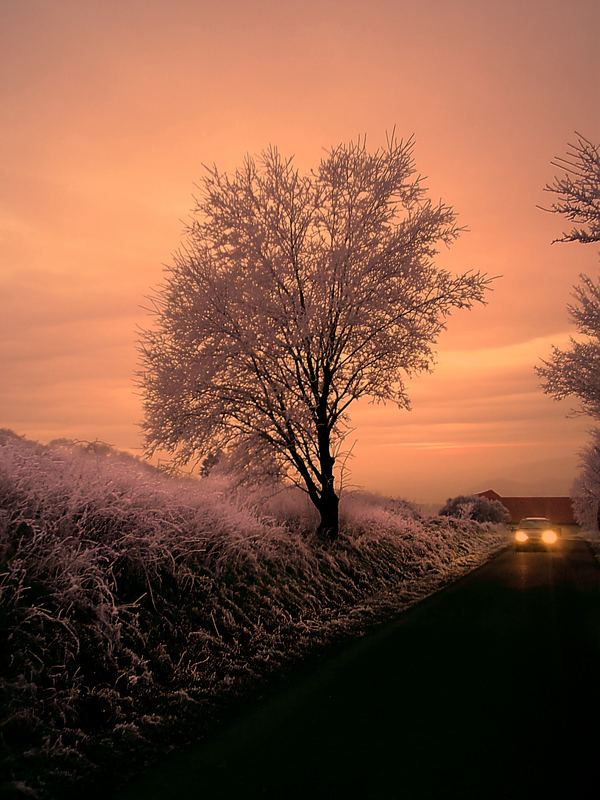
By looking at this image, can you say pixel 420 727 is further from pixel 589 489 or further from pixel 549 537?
pixel 589 489

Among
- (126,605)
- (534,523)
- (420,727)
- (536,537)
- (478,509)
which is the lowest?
(420,727)

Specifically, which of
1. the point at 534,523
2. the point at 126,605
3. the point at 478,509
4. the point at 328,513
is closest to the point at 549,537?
the point at 534,523

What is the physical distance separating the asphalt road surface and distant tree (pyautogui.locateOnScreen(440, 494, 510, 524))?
36329mm

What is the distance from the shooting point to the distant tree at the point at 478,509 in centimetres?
4519

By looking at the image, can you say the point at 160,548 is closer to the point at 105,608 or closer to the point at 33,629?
the point at 105,608

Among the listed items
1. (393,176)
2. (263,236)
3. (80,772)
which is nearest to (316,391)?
(263,236)

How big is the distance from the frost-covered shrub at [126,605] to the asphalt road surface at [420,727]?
0.70 m

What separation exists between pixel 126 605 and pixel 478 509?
1687 inches

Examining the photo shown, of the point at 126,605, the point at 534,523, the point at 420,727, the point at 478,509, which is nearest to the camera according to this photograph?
the point at 420,727

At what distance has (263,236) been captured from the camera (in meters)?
16.0

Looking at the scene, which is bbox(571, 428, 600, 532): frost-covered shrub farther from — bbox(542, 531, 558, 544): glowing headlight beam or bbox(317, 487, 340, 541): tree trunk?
bbox(317, 487, 340, 541): tree trunk

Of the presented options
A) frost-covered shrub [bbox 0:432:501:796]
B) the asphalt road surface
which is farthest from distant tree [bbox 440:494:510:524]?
the asphalt road surface

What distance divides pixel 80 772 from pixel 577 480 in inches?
2680

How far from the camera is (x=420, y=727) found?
5500 millimetres
